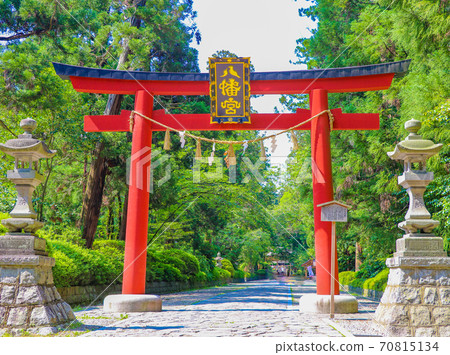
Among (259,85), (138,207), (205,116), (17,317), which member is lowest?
(17,317)

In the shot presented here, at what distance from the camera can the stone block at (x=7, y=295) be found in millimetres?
5434

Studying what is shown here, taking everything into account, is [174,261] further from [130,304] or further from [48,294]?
[48,294]

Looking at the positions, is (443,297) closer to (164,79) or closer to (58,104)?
(164,79)

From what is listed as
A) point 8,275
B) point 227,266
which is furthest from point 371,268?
point 227,266

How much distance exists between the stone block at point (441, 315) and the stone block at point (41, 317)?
16.5 feet

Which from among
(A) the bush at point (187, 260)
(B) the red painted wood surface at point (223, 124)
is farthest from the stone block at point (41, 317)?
(A) the bush at point (187, 260)

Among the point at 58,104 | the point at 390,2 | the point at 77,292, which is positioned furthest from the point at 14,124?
the point at 390,2

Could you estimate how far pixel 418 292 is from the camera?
5637 mm

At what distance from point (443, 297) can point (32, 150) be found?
6.03 m

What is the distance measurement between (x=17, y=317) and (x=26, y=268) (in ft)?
Result: 2.04

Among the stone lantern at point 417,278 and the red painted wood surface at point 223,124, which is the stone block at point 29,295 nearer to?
the stone lantern at point 417,278

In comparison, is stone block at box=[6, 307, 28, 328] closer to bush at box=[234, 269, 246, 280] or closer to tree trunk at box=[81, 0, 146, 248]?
tree trunk at box=[81, 0, 146, 248]

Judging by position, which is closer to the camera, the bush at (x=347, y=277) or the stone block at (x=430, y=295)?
the stone block at (x=430, y=295)

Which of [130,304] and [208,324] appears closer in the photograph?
[208,324]
